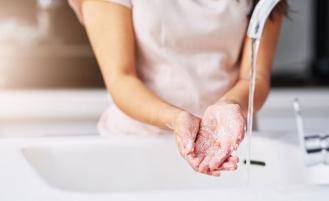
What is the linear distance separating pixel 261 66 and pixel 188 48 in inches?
5.5

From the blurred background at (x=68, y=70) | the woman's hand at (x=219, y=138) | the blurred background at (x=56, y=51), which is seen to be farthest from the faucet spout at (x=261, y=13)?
the blurred background at (x=56, y=51)

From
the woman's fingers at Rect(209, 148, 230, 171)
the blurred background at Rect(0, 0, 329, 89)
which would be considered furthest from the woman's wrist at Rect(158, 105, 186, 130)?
the blurred background at Rect(0, 0, 329, 89)

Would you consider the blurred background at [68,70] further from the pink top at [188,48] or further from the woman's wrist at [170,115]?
the woman's wrist at [170,115]

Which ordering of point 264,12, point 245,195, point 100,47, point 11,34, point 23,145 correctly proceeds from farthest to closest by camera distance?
point 11,34 → point 100,47 → point 23,145 → point 264,12 → point 245,195

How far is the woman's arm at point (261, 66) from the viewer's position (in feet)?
4.25

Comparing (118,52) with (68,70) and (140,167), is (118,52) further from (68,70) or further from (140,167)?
(68,70)

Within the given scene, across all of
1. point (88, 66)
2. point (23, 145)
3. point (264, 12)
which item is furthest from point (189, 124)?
point (88, 66)

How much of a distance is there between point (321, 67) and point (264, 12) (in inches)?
80.7

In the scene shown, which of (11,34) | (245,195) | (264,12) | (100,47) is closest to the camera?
(245,195)

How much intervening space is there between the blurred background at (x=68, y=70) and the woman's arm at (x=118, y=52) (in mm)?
1193

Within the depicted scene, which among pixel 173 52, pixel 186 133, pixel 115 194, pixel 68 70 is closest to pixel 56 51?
pixel 68 70

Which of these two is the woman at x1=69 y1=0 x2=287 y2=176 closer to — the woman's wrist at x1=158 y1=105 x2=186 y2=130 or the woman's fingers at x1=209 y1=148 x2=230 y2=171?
the woman's wrist at x1=158 y1=105 x2=186 y2=130

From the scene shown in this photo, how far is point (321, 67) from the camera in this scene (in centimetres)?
295

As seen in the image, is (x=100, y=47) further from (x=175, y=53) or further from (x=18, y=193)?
(x=18, y=193)
